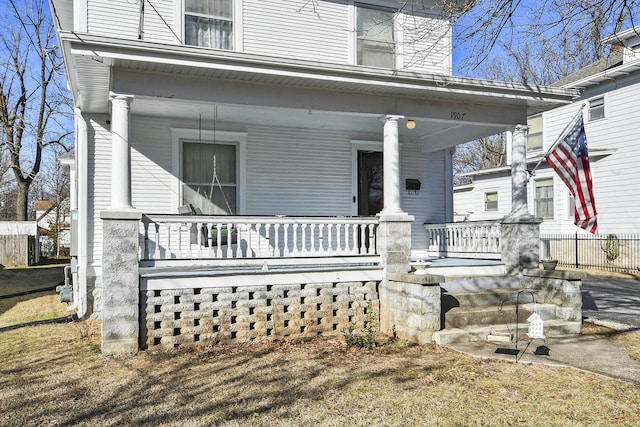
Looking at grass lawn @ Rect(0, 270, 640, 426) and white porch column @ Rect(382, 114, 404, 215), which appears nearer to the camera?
grass lawn @ Rect(0, 270, 640, 426)

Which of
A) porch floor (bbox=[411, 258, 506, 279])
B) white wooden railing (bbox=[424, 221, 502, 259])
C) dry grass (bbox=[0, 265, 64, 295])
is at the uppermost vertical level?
white wooden railing (bbox=[424, 221, 502, 259])

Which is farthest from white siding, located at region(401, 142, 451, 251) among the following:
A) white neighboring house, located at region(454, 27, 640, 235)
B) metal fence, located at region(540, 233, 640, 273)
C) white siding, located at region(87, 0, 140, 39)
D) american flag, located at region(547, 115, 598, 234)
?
white neighboring house, located at region(454, 27, 640, 235)

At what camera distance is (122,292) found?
640 centimetres

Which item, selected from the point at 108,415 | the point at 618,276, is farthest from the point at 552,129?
the point at 108,415

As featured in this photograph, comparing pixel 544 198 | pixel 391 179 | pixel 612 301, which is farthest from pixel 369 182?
pixel 544 198

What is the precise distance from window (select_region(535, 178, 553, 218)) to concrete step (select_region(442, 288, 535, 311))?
499 inches

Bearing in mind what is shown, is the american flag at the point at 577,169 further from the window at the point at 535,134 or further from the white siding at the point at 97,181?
the window at the point at 535,134

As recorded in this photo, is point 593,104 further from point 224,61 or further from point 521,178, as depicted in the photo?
point 224,61

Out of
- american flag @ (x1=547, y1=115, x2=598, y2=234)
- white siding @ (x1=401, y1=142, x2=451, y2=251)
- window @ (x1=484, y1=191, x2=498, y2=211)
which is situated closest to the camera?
american flag @ (x1=547, y1=115, x2=598, y2=234)

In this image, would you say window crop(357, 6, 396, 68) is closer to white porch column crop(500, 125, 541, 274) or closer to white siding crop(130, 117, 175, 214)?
white porch column crop(500, 125, 541, 274)

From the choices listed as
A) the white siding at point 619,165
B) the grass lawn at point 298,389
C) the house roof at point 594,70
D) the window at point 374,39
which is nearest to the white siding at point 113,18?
the window at point 374,39

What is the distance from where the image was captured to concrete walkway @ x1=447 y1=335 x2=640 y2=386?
17.9 feet

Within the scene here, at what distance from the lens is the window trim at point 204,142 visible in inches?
358

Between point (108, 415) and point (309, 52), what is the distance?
7600 millimetres
